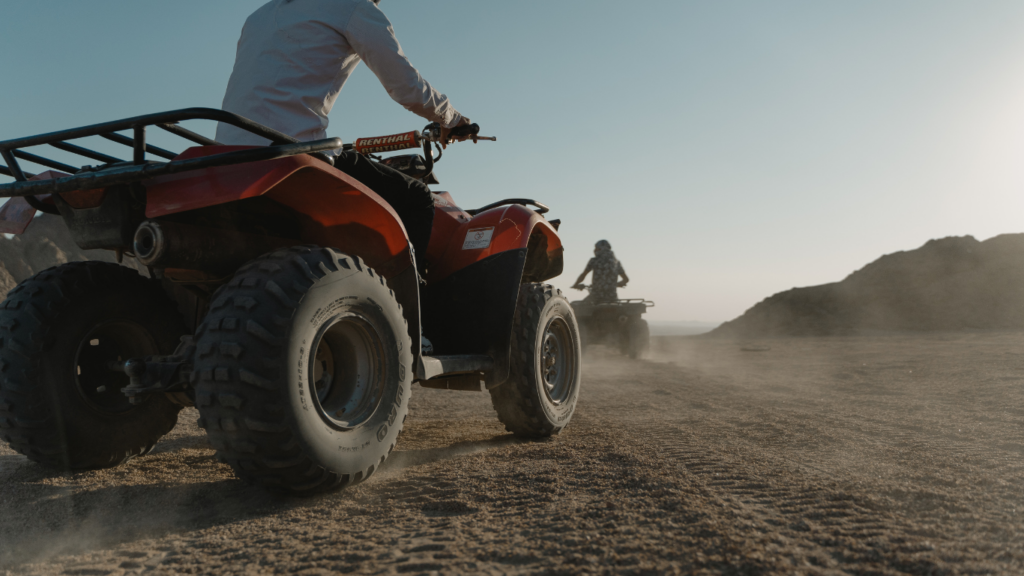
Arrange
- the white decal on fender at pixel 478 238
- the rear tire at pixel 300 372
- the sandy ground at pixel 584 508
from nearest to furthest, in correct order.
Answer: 1. the sandy ground at pixel 584 508
2. the rear tire at pixel 300 372
3. the white decal on fender at pixel 478 238

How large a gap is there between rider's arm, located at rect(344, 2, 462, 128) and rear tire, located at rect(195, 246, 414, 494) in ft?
3.04

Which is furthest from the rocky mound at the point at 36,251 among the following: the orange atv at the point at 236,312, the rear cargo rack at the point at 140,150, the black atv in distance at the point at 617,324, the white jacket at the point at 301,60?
the rear cargo rack at the point at 140,150

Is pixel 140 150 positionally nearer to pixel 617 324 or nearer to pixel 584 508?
pixel 584 508

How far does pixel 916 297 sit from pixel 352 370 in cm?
2689

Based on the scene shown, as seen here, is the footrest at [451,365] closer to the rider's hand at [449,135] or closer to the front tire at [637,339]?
the rider's hand at [449,135]

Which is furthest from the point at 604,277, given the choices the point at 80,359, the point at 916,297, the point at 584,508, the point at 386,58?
the point at 916,297

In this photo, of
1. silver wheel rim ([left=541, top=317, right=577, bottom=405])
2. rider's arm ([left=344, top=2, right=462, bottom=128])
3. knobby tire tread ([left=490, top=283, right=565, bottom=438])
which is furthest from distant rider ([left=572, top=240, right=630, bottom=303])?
rider's arm ([left=344, top=2, right=462, bottom=128])

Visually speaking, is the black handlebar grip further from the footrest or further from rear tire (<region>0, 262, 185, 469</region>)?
rear tire (<region>0, 262, 185, 469</region>)

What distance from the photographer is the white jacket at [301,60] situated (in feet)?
8.61

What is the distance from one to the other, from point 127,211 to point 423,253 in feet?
4.78

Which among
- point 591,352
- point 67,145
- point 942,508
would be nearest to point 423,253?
point 67,145

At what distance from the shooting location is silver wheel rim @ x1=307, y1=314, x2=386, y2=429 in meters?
2.48

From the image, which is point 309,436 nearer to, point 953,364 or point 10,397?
point 10,397

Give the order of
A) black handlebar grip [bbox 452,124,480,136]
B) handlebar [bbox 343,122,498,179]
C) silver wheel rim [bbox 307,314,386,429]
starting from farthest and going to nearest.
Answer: black handlebar grip [bbox 452,124,480,136]
handlebar [bbox 343,122,498,179]
silver wheel rim [bbox 307,314,386,429]
